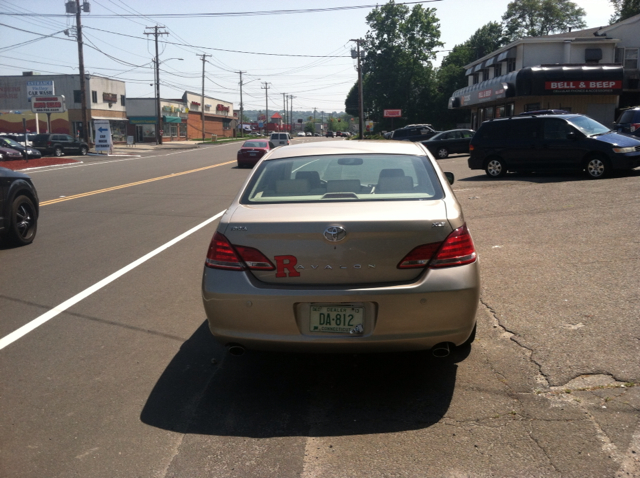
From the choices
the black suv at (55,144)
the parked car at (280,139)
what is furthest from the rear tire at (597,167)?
the black suv at (55,144)

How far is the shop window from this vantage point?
40.2 metres

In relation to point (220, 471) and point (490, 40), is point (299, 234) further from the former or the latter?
point (490, 40)

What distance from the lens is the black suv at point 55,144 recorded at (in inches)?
1651

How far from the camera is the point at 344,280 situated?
3.88 meters

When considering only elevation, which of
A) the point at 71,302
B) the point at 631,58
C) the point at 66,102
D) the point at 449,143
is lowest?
the point at 71,302

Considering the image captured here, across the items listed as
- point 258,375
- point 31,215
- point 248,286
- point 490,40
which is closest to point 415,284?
point 248,286

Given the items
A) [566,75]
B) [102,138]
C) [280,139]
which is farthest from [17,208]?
[102,138]

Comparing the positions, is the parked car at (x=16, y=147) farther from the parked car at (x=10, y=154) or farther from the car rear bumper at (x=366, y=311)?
the car rear bumper at (x=366, y=311)

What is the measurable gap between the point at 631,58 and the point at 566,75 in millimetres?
11228

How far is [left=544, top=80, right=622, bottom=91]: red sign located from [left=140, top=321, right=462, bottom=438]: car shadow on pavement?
31.1 m

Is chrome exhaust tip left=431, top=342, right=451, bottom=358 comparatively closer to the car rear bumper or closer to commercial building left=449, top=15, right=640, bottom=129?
the car rear bumper

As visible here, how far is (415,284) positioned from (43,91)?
50.9 m

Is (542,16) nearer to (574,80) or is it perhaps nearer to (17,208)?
(574,80)

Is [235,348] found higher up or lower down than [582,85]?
lower down
